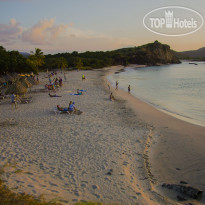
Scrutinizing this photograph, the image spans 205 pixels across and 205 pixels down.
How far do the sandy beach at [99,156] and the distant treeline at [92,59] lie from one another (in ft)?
69.9

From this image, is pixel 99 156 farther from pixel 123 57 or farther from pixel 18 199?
pixel 123 57

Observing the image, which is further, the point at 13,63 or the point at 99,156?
the point at 13,63

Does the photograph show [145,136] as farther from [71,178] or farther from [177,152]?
[71,178]

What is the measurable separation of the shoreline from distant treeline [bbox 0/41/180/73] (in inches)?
1016

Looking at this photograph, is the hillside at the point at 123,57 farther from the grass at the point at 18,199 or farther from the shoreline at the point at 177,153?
the grass at the point at 18,199

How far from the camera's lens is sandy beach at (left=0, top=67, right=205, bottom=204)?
5.13 m

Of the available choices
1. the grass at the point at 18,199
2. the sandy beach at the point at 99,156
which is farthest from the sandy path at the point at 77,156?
the grass at the point at 18,199

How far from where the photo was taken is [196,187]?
5.66 meters

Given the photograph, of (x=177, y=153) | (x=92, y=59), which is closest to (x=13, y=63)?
(x=177, y=153)

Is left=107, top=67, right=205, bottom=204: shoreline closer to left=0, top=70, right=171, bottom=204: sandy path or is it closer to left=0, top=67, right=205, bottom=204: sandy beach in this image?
left=0, top=67, right=205, bottom=204: sandy beach

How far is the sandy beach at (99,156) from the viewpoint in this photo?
5.13 m

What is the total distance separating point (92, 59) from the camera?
84.2m

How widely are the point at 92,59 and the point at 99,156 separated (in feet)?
262

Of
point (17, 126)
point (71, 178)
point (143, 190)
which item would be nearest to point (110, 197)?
point (143, 190)
